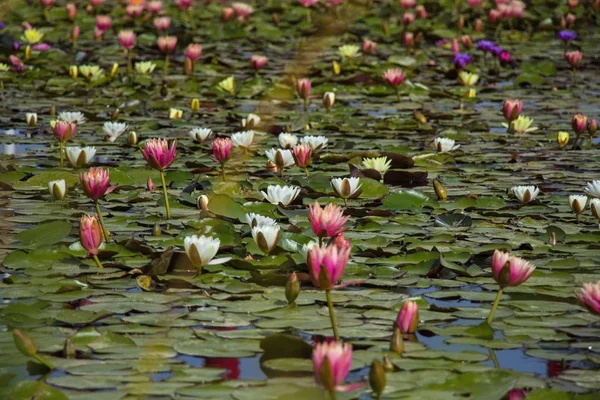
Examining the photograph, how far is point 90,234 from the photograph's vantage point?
9.68 ft

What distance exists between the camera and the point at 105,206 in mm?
3896

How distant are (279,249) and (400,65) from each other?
522 cm

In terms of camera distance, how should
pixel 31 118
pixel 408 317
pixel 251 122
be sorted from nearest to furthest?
pixel 408 317, pixel 251 122, pixel 31 118

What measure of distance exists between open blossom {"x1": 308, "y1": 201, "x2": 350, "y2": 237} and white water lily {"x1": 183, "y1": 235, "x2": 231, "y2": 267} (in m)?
0.28

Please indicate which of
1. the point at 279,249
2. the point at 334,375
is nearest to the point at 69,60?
the point at 279,249

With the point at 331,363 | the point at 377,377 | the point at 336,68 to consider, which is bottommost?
the point at 336,68

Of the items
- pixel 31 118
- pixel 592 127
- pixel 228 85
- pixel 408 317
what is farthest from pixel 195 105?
pixel 408 317

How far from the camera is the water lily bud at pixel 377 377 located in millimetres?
1930

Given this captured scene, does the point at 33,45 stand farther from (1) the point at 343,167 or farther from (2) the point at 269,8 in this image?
(1) the point at 343,167

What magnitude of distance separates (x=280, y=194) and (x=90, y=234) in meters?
0.93

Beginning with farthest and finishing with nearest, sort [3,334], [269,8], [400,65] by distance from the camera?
1. [269,8]
2. [400,65]
3. [3,334]

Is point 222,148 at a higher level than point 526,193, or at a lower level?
higher

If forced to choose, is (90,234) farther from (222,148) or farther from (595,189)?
(595,189)

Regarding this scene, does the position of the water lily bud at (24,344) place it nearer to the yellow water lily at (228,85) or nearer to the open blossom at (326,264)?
the open blossom at (326,264)
